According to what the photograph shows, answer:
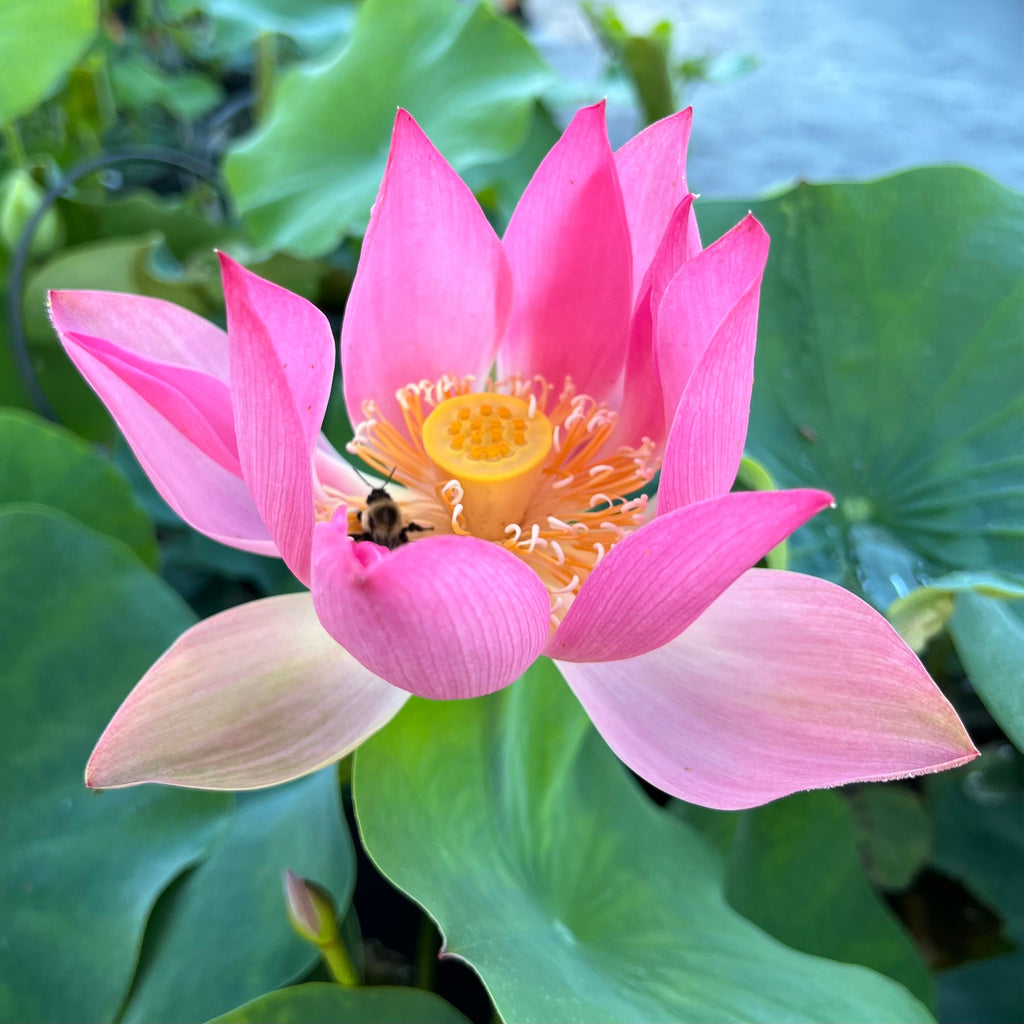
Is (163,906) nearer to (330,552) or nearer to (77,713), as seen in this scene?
(77,713)

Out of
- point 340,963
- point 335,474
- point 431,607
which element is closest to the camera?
point 431,607

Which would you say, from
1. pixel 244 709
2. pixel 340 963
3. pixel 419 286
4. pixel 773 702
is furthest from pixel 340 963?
pixel 419 286

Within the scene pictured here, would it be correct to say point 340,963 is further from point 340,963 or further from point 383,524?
point 383,524

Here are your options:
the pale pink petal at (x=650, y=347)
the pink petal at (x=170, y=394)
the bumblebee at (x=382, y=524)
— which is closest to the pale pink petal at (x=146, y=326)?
the pink petal at (x=170, y=394)

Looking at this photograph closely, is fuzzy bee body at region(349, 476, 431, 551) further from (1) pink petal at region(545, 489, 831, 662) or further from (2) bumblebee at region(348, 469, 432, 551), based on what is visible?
(1) pink petal at region(545, 489, 831, 662)

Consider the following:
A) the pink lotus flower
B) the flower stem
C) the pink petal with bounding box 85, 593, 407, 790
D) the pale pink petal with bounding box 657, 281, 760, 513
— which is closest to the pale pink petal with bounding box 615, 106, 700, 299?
the pink lotus flower

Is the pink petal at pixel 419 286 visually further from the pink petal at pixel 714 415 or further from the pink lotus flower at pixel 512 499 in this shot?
the pink petal at pixel 714 415
